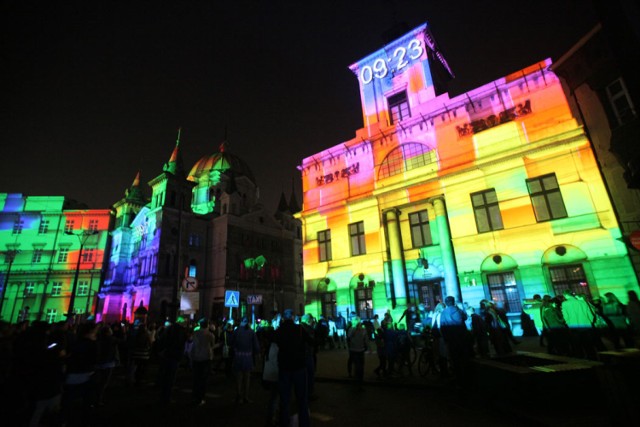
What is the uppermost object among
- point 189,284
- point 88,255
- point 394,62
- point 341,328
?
point 394,62

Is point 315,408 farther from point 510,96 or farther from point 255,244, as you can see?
point 255,244

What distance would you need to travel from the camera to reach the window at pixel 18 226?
181ft

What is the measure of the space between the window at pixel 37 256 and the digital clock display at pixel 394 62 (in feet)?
203

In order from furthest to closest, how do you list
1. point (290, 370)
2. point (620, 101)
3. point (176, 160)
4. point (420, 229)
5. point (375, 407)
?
point (176, 160) < point (420, 229) < point (620, 101) < point (375, 407) < point (290, 370)

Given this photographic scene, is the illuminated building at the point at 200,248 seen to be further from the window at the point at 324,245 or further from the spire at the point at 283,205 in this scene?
the window at the point at 324,245

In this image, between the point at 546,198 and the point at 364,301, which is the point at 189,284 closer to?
the point at 364,301

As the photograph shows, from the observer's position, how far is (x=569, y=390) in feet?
19.4

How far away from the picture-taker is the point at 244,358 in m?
8.58

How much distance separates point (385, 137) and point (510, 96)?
8.08 meters

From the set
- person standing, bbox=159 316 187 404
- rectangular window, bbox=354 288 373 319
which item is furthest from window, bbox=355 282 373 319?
person standing, bbox=159 316 187 404

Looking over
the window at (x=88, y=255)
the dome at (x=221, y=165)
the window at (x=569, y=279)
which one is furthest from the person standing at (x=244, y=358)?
the window at (x=88, y=255)

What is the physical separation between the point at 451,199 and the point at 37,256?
220 feet

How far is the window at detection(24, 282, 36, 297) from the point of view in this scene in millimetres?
50594

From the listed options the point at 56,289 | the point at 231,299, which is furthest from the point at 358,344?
the point at 56,289
